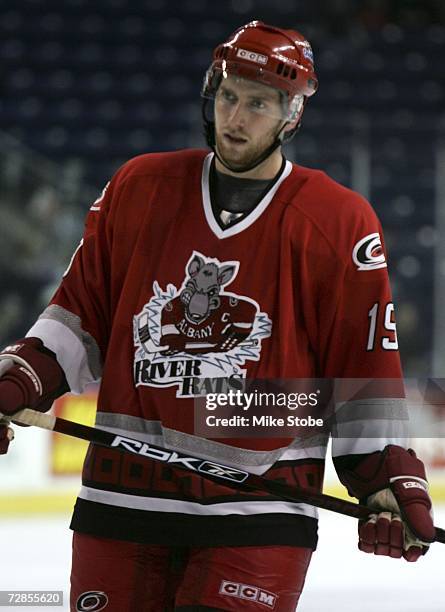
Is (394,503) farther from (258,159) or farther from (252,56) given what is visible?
(252,56)

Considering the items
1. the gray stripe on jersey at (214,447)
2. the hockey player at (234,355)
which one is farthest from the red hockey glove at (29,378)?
the gray stripe on jersey at (214,447)

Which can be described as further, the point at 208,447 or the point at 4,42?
the point at 4,42

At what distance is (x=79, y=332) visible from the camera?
5.96 ft

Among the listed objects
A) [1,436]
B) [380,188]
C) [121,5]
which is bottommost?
[1,436]

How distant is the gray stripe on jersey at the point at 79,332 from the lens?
182cm

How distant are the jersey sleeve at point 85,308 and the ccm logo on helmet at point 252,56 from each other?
277 millimetres

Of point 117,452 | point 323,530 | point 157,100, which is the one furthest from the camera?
point 157,100

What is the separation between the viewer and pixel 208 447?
1.70 m

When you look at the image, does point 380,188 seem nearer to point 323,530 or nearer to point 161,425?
point 323,530

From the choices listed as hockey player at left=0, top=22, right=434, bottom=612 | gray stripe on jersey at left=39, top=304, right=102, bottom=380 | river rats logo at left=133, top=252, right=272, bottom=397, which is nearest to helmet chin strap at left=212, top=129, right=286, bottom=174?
hockey player at left=0, top=22, right=434, bottom=612

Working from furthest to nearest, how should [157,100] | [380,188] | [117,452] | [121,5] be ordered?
[121,5] → [157,100] → [380,188] → [117,452]

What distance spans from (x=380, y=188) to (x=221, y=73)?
365cm

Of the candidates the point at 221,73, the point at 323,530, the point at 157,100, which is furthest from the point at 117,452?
the point at 157,100

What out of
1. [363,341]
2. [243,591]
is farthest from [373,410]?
[243,591]
